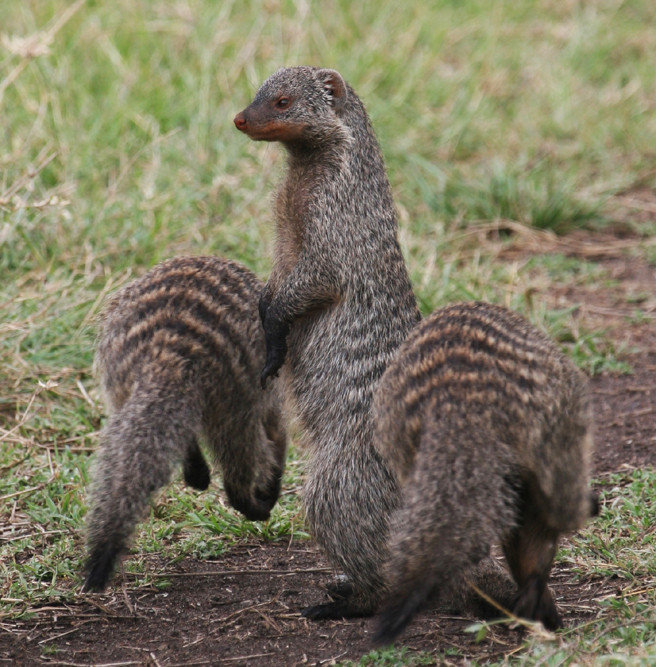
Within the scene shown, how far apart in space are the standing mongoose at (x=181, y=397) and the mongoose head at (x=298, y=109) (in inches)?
20.3

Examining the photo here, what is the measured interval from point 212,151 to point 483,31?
3259 millimetres

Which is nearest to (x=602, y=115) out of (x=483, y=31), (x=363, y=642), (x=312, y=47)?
(x=483, y=31)

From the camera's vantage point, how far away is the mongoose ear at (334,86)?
4.08 m

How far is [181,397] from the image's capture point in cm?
356

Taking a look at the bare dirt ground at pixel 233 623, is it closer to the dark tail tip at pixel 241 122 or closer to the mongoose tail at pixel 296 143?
the mongoose tail at pixel 296 143

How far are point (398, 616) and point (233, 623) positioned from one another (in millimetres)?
997

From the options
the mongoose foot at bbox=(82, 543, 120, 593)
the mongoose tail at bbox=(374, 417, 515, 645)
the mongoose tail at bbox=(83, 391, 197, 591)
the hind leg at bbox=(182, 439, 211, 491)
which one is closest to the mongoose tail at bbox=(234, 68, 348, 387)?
the hind leg at bbox=(182, 439, 211, 491)

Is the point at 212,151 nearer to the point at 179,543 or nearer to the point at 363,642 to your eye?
the point at 179,543

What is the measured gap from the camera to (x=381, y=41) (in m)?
8.45

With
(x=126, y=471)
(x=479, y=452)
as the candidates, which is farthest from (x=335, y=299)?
(x=479, y=452)

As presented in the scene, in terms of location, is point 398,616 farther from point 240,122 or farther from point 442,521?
point 240,122

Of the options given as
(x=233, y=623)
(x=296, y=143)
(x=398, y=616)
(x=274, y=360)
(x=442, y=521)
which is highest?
(x=296, y=143)

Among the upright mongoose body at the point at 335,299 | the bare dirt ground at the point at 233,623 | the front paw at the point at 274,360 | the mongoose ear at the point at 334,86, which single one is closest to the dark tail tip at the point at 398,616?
the bare dirt ground at the point at 233,623

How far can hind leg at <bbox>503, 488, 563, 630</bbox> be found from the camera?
321 centimetres
